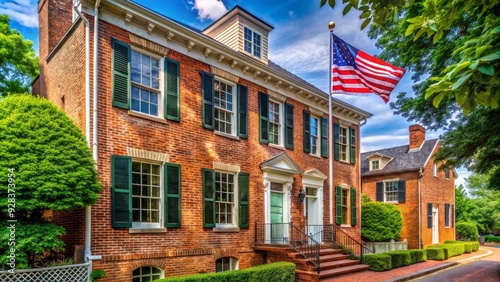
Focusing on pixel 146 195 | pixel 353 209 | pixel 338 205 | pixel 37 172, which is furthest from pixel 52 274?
pixel 353 209

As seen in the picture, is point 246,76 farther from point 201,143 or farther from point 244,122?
point 201,143

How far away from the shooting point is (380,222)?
1983 centimetres

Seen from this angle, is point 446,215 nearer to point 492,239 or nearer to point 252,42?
point 492,239

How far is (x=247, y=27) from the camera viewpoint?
44.1 ft

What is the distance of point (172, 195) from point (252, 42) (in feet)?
23.3

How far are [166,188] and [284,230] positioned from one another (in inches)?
215

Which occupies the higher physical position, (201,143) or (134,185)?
(201,143)

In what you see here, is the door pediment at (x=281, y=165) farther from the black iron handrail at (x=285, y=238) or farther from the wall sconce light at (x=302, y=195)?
the black iron handrail at (x=285, y=238)

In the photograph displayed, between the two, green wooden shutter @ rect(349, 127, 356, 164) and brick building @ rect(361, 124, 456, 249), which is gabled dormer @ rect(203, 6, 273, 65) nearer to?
green wooden shutter @ rect(349, 127, 356, 164)

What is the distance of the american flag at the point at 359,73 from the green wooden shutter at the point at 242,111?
3702mm

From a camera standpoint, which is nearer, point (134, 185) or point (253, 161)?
point (134, 185)

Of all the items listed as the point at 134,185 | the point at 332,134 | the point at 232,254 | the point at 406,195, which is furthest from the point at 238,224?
the point at 406,195

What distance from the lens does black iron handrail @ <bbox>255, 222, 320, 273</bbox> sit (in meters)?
11.7

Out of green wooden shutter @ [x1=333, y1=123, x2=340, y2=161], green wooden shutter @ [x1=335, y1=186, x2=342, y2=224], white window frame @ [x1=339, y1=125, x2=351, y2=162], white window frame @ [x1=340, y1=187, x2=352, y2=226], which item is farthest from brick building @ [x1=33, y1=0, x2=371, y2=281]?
white window frame @ [x1=339, y1=125, x2=351, y2=162]
